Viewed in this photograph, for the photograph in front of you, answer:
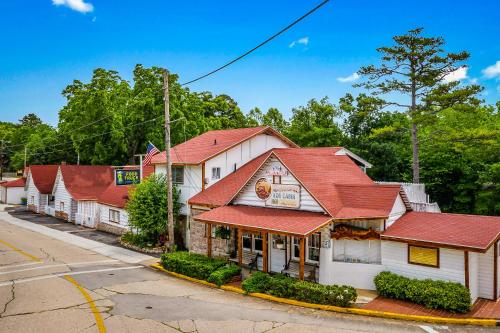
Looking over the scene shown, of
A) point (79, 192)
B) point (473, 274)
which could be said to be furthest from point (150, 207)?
point (473, 274)

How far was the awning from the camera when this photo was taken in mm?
16109

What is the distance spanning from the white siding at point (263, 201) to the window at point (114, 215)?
14.4 meters

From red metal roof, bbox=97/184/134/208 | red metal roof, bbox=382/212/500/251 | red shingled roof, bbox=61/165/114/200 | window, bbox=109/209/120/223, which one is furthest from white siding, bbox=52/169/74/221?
red metal roof, bbox=382/212/500/251

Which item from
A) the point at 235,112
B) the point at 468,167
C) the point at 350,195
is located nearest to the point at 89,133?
the point at 235,112

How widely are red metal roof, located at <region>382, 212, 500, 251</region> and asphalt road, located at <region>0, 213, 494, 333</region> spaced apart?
3226 millimetres

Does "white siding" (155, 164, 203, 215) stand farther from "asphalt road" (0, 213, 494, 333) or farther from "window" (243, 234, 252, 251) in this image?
"asphalt road" (0, 213, 494, 333)

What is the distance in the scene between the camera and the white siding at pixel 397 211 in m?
17.3

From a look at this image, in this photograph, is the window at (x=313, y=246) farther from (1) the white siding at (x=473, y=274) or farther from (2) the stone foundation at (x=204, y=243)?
(1) the white siding at (x=473, y=274)

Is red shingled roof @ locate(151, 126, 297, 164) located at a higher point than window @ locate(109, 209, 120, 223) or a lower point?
higher

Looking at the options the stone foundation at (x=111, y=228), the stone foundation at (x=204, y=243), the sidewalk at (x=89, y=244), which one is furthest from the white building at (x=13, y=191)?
the stone foundation at (x=204, y=243)

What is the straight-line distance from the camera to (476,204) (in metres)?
29.9

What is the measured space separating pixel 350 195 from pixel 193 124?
29.8 metres

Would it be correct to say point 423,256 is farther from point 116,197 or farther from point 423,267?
point 116,197

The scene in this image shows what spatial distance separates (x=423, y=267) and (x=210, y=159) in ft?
44.9
